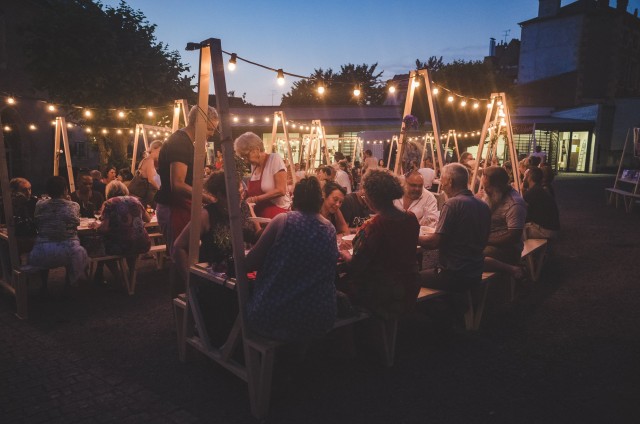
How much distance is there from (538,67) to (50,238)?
40.2m

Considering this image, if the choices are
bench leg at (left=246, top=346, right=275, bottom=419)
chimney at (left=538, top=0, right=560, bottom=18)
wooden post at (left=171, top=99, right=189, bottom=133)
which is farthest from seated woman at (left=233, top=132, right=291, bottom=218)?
chimney at (left=538, top=0, right=560, bottom=18)

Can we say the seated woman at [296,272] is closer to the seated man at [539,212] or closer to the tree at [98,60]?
the seated man at [539,212]

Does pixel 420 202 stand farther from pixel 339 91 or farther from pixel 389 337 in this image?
pixel 339 91

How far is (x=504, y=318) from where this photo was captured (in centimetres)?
491

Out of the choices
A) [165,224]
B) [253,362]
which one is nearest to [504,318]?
[253,362]

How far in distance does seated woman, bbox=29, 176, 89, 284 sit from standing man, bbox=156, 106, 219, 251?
1.56 metres

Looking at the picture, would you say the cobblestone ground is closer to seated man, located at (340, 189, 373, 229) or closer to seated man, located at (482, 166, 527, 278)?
seated man, located at (482, 166, 527, 278)

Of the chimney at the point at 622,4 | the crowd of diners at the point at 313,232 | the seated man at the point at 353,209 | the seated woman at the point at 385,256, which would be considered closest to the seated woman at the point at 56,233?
the crowd of diners at the point at 313,232

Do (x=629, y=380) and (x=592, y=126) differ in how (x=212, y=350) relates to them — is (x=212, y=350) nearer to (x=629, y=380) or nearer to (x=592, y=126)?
(x=629, y=380)

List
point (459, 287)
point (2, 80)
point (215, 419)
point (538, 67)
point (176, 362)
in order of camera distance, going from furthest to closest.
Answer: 1. point (538, 67)
2. point (2, 80)
3. point (459, 287)
4. point (176, 362)
5. point (215, 419)

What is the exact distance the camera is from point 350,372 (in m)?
3.67

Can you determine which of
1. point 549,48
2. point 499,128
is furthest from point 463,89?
point 499,128

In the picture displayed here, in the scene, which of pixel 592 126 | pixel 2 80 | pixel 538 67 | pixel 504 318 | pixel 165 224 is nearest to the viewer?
pixel 165 224

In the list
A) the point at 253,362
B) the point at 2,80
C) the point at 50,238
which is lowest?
the point at 253,362
